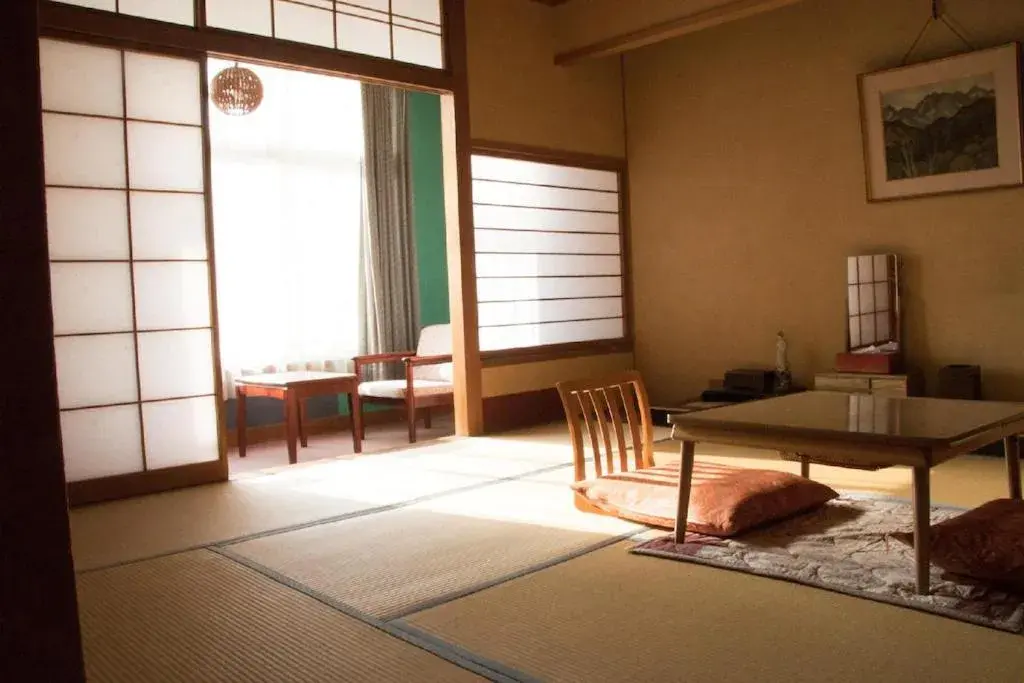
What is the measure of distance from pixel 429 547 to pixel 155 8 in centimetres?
287

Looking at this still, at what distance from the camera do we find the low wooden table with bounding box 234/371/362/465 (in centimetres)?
490

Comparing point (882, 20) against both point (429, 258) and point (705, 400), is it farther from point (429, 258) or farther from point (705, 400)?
point (429, 258)

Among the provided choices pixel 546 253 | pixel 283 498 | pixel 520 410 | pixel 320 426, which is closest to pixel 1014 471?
pixel 283 498

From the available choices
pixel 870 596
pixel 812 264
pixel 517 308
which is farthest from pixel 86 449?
pixel 812 264

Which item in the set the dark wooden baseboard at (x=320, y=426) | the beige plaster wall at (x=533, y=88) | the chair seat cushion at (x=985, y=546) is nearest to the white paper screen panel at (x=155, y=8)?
the beige plaster wall at (x=533, y=88)

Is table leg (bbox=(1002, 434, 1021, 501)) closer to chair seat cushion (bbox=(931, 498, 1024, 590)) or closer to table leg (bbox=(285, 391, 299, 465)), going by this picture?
chair seat cushion (bbox=(931, 498, 1024, 590))

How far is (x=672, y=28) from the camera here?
5.11 m

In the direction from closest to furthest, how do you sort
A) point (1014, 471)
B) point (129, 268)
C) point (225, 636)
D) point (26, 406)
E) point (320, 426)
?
point (26, 406) < point (225, 636) < point (1014, 471) < point (129, 268) < point (320, 426)

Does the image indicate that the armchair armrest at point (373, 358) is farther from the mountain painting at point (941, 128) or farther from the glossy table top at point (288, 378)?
the mountain painting at point (941, 128)

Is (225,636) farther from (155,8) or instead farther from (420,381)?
(420,381)

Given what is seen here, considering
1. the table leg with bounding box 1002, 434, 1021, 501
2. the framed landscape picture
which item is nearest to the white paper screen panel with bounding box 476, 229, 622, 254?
the framed landscape picture

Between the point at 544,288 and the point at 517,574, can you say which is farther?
the point at 544,288

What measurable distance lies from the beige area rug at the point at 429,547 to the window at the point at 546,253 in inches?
91.0

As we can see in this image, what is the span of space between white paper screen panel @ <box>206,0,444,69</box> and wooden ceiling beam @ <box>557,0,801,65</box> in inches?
41.2
